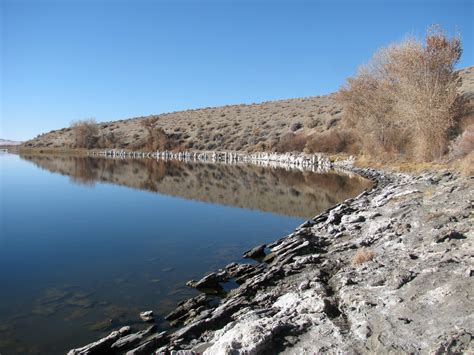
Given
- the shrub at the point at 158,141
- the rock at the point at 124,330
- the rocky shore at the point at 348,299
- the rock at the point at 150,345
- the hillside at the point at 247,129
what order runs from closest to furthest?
the rocky shore at the point at 348,299 → the rock at the point at 150,345 → the rock at the point at 124,330 → the hillside at the point at 247,129 → the shrub at the point at 158,141

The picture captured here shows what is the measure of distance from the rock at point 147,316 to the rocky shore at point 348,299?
0.35 meters

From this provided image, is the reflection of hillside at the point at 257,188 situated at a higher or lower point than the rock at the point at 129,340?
higher

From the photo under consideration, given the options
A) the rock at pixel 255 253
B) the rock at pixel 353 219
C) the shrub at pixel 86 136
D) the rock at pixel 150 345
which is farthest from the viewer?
the shrub at pixel 86 136

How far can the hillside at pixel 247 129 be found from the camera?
4903cm

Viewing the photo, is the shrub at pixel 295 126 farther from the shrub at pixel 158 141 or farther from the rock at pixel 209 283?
the rock at pixel 209 283

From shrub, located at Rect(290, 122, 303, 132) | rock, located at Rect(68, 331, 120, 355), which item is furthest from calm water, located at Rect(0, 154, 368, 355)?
shrub, located at Rect(290, 122, 303, 132)

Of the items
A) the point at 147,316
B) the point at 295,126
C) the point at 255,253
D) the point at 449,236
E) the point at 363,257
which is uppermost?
the point at 295,126

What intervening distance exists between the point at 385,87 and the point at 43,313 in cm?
2775

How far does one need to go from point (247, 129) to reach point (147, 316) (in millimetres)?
59394

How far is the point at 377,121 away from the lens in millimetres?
32219

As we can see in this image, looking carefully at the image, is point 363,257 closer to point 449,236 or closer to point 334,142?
point 449,236

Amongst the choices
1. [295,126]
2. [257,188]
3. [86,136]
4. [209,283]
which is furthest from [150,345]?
[86,136]

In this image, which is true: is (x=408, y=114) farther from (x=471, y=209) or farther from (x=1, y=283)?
(x=1, y=283)

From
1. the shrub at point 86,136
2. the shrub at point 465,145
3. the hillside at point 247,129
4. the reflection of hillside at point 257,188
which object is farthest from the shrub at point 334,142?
the shrub at point 86,136
